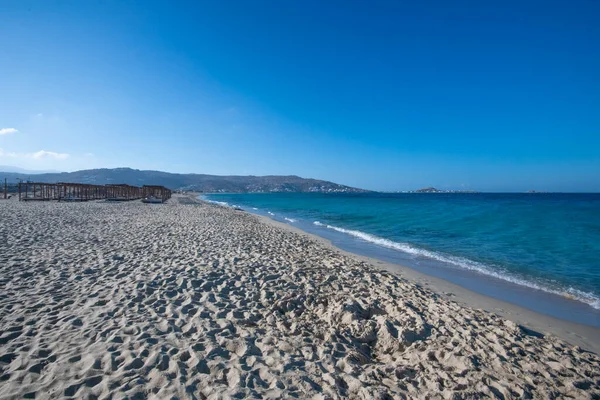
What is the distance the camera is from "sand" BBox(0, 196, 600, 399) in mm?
2951

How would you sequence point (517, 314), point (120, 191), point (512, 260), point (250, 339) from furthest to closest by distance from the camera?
point (120, 191)
point (512, 260)
point (517, 314)
point (250, 339)

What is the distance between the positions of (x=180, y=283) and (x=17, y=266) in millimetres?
3938

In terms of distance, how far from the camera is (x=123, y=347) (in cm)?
342

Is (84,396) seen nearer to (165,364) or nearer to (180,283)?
(165,364)

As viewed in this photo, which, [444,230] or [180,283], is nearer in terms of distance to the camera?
[180,283]

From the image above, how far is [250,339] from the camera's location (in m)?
3.88

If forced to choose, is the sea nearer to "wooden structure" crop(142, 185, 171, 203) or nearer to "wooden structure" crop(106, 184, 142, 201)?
"wooden structure" crop(142, 185, 171, 203)

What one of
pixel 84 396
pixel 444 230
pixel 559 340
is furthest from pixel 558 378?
pixel 444 230

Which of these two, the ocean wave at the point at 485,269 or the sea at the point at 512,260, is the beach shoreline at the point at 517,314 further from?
the ocean wave at the point at 485,269

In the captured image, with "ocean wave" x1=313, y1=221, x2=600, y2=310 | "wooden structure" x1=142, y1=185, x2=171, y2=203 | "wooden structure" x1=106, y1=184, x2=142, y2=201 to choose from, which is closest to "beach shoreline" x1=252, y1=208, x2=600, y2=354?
Result: "ocean wave" x1=313, y1=221, x2=600, y2=310

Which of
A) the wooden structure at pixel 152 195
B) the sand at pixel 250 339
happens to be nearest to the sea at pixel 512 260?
the sand at pixel 250 339

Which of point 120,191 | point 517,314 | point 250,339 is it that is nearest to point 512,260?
point 517,314

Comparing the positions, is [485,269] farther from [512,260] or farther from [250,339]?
[250,339]

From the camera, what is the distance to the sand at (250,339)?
295cm
